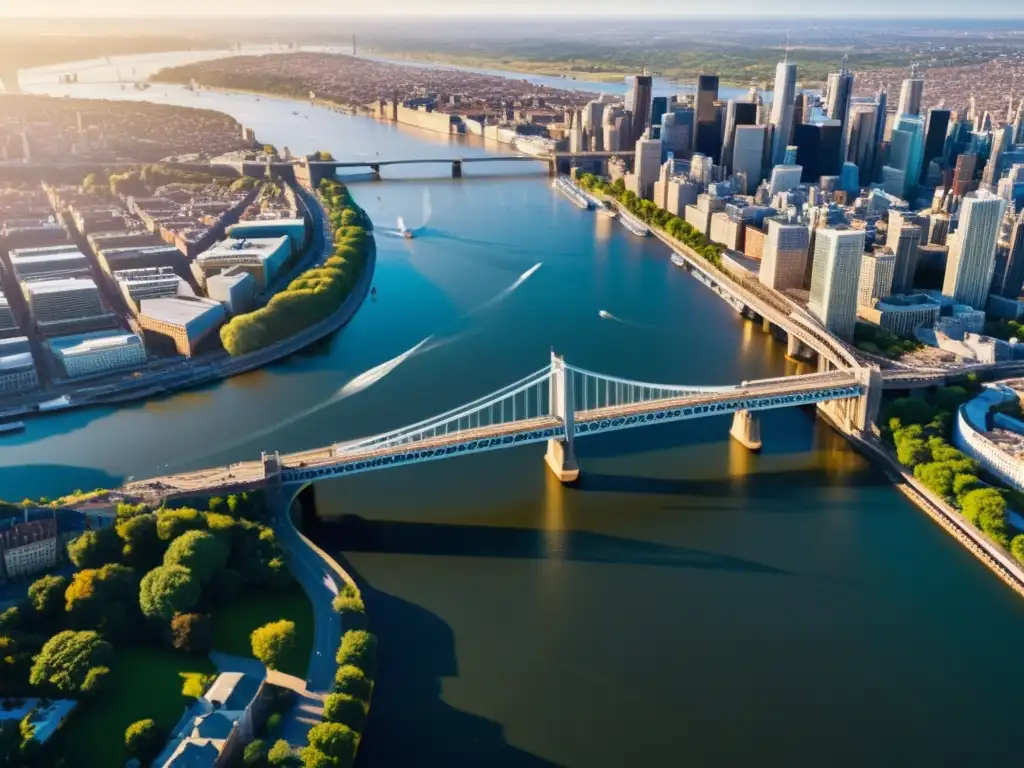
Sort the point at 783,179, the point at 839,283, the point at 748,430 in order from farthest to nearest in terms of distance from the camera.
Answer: the point at 783,179 → the point at 839,283 → the point at 748,430

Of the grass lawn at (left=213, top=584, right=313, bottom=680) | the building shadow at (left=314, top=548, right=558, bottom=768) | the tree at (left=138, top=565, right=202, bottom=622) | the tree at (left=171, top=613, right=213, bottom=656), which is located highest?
the tree at (left=138, top=565, right=202, bottom=622)

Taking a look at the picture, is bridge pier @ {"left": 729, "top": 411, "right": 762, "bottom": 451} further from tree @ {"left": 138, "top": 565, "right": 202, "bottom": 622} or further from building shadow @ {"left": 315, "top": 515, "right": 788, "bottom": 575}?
tree @ {"left": 138, "top": 565, "right": 202, "bottom": 622}

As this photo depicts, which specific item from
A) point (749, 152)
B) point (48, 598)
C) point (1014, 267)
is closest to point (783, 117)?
point (749, 152)

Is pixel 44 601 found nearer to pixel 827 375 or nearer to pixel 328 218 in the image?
pixel 827 375

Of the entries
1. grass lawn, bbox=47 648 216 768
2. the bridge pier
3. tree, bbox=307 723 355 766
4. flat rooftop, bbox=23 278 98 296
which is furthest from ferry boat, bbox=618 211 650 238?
tree, bbox=307 723 355 766

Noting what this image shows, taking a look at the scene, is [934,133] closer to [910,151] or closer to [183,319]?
[910,151]

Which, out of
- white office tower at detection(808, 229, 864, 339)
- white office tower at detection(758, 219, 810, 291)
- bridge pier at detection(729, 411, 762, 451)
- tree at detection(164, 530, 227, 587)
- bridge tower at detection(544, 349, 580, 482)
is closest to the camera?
tree at detection(164, 530, 227, 587)
